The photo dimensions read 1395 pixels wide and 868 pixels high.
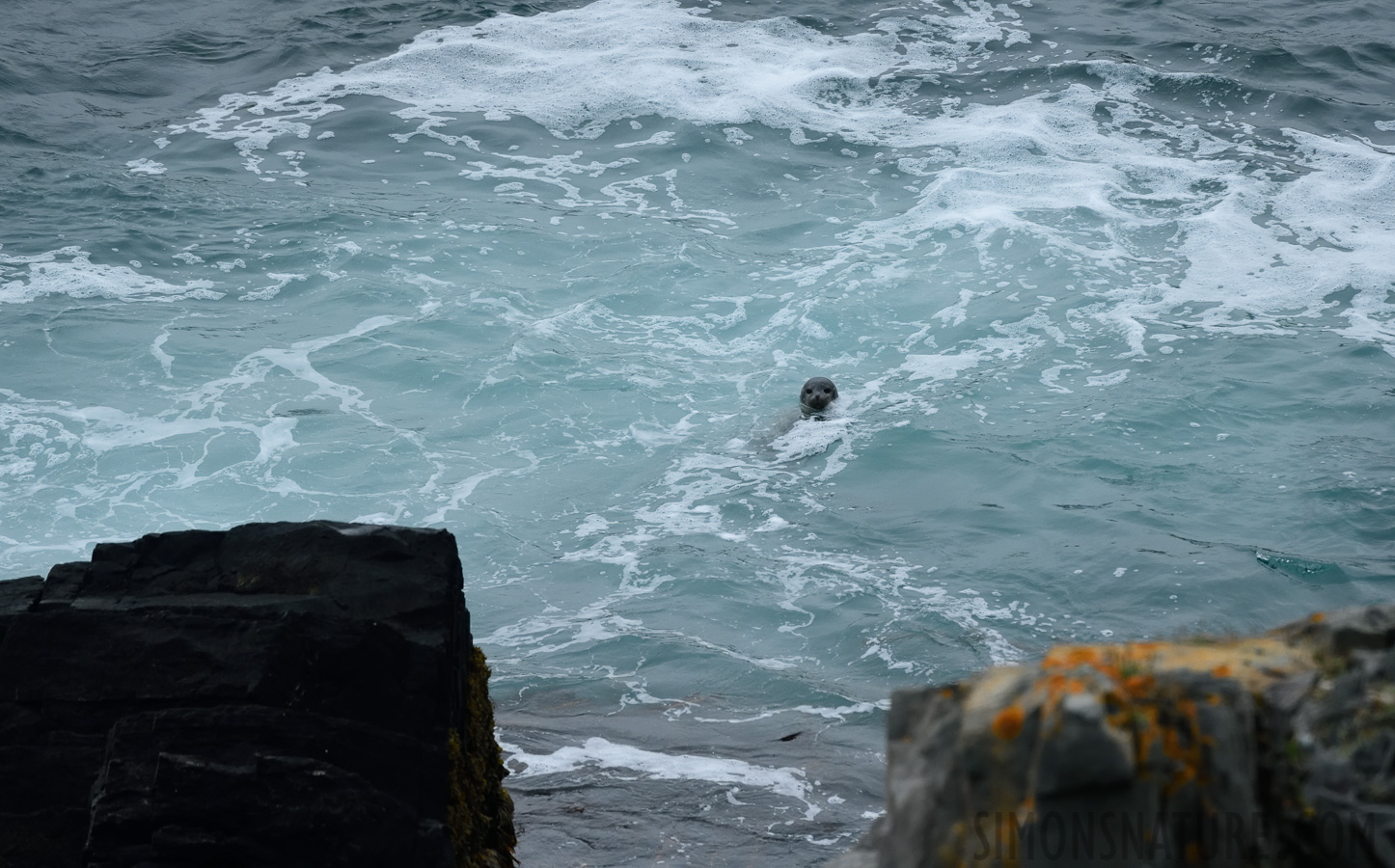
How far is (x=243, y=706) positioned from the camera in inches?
182

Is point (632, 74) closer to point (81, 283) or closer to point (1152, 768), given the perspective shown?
point (81, 283)

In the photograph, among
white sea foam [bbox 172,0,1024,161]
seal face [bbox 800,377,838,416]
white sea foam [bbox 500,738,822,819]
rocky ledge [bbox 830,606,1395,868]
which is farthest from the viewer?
white sea foam [bbox 172,0,1024,161]

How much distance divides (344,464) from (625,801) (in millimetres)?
7252

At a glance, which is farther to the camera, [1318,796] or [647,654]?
[647,654]

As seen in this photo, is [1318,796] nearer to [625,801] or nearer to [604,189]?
[625,801]

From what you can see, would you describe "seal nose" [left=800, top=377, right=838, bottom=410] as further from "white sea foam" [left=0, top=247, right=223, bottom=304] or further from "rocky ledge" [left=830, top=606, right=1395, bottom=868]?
"rocky ledge" [left=830, top=606, right=1395, bottom=868]

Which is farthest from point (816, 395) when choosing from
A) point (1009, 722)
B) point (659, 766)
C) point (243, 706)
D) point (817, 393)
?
point (1009, 722)

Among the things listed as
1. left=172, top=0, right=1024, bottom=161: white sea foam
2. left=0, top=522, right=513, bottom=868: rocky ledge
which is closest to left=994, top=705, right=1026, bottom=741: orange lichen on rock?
left=0, top=522, right=513, bottom=868: rocky ledge

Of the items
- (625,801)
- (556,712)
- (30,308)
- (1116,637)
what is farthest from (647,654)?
(30,308)

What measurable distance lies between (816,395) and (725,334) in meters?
3.16

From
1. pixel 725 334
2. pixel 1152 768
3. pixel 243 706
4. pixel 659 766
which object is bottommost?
pixel 725 334

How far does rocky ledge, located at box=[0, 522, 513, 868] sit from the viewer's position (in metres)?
4.43

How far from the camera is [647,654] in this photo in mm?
9367

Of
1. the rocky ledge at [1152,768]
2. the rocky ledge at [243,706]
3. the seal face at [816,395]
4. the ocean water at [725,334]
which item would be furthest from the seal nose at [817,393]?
the rocky ledge at [1152,768]
